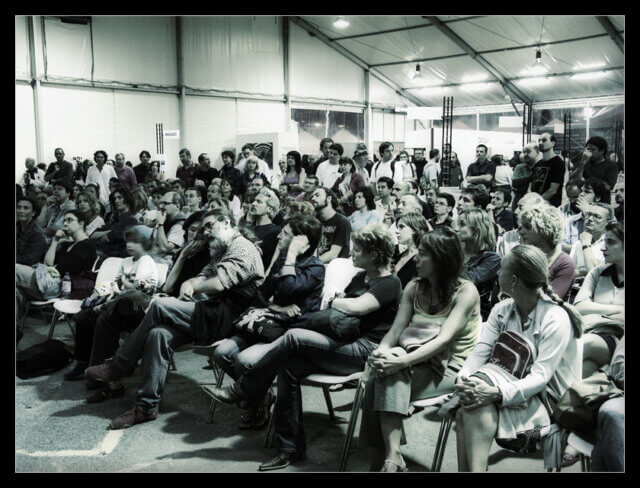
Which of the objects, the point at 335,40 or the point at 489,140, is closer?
the point at 489,140

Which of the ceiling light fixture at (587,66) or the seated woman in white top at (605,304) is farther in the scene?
the ceiling light fixture at (587,66)

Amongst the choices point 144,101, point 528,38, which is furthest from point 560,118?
point 144,101

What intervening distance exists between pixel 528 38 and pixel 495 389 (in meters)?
13.7

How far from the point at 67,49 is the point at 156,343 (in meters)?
11.8

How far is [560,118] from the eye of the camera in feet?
55.4

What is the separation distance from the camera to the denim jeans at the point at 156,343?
3514 mm

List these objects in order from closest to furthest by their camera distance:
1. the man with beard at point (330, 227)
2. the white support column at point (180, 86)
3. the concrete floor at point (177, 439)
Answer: the concrete floor at point (177, 439) < the man with beard at point (330, 227) < the white support column at point (180, 86)

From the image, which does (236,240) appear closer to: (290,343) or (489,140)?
(290,343)

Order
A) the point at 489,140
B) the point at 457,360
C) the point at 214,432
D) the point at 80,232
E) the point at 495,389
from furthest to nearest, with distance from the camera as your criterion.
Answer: the point at 489,140 < the point at 80,232 < the point at 214,432 < the point at 457,360 < the point at 495,389

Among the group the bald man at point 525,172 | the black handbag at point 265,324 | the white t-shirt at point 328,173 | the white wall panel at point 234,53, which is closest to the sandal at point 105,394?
the black handbag at point 265,324

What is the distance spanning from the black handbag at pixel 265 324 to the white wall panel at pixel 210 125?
1278 centimetres

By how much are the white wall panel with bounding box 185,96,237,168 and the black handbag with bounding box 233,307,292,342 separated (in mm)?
12784

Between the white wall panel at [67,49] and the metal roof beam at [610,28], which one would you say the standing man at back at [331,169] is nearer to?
the metal roof beam at [610,28]

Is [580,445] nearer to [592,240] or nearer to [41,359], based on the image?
[592,240]
